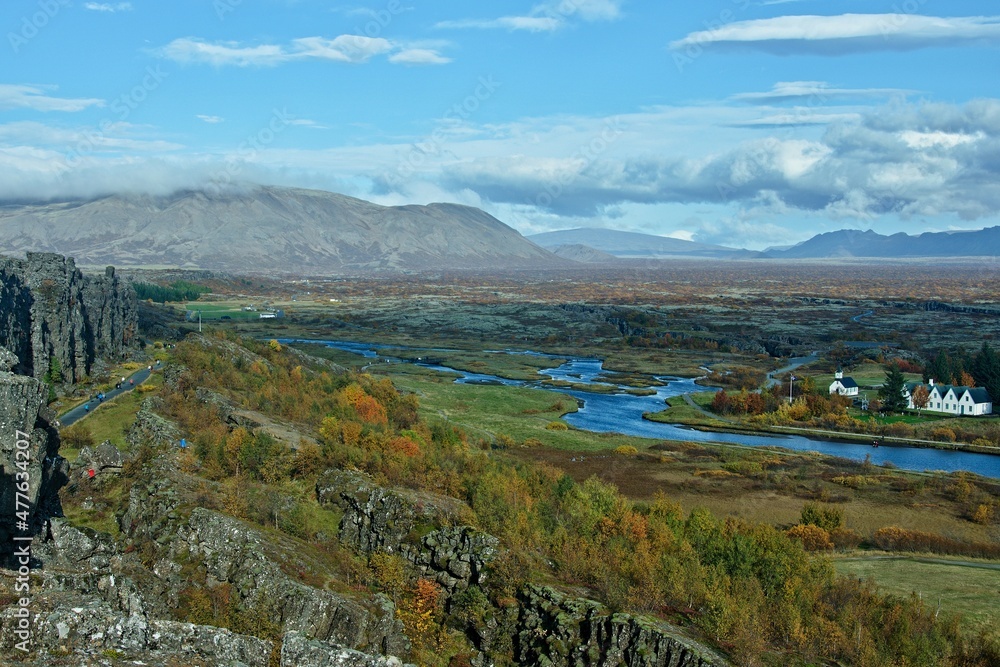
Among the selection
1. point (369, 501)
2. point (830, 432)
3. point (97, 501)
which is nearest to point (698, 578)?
point (369, 501)

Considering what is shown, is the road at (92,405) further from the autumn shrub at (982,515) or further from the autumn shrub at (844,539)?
the autumn shrub at (982,515)

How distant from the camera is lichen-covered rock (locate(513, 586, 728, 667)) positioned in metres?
30.8

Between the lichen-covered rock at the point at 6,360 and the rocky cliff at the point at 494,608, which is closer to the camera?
the lichen-covered rock at the point at 6,360

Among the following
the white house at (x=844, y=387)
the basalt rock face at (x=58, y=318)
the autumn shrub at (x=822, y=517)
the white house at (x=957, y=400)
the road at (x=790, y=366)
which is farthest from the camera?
the road at (x=790, y=366)

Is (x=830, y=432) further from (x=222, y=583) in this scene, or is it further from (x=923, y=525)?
(x=222, y=583)

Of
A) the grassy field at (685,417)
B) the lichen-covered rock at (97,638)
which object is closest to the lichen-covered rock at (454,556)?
the lichen-covered rock at (97,638)

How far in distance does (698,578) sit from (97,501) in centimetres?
2668

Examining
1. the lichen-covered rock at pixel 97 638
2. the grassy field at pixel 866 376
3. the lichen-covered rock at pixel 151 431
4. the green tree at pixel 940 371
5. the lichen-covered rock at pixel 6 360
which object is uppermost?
the lichen-covered rock at pixel 6 360

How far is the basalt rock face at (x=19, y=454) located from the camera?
2638cm

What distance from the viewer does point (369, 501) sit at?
38.2 m

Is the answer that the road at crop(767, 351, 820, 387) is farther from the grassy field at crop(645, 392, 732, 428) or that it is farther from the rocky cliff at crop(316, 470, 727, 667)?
the rocky cliff at crop(316, 470, 727, 667)

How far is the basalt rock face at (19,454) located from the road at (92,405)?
2636 cm

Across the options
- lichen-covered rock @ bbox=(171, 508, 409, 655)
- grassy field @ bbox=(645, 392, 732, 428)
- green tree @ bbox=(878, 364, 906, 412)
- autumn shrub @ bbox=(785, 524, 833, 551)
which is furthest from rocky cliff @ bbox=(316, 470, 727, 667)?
green tree @ bbox=(878, 364, 906, 412)

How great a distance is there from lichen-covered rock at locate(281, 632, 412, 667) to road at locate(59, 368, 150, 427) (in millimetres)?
37340
